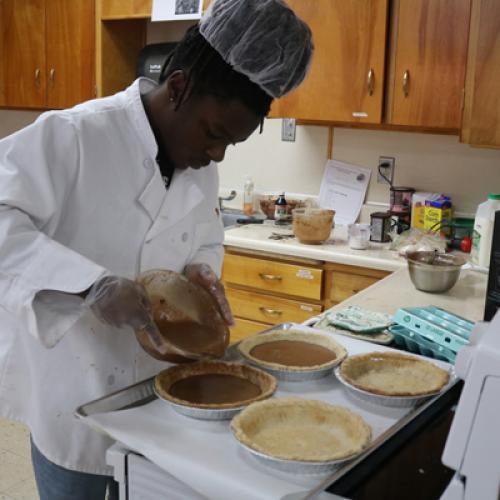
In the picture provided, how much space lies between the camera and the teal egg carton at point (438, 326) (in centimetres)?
149

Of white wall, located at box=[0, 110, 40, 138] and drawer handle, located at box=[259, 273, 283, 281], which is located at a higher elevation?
white wall, located at box=[0, 110, 40, 138]

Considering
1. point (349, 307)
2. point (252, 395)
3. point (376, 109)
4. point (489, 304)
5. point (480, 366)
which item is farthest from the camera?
point (376, 109)

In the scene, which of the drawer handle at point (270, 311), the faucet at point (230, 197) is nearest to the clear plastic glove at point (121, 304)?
the drawer handle at point (270, 311)

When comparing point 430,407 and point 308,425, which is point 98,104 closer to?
point 308,425

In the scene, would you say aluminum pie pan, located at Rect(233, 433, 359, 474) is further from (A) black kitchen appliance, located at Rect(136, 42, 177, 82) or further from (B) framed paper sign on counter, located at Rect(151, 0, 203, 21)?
(A) black kitchen appliance, located at Rect(136, 42, 177, 82)

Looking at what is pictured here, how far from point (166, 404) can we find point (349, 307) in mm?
806

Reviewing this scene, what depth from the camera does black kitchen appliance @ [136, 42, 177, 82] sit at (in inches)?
135

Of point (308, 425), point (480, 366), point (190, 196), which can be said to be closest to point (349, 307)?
point (190, 196)

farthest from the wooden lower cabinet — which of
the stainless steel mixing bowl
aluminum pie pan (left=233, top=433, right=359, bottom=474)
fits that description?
aluminum pie pan (left=233, top=433, right=359, bottom=474)

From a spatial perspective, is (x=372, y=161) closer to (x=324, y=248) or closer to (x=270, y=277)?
(x=324, y=248)

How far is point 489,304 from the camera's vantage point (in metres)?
1.74

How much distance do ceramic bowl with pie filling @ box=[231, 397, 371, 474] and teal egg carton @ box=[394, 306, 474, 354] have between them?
0.45 m

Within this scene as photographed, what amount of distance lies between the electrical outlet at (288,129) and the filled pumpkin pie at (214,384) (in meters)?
2.24

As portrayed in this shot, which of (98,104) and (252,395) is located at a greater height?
(98,104)
